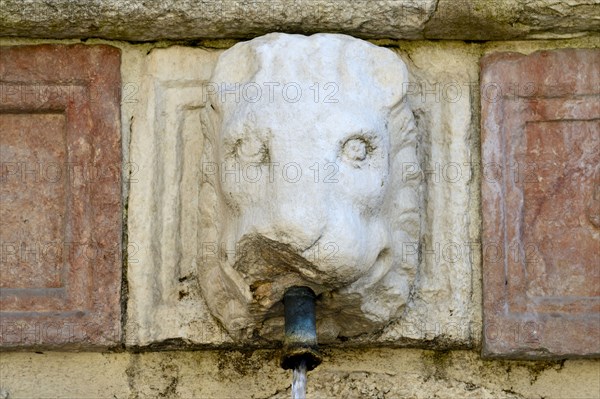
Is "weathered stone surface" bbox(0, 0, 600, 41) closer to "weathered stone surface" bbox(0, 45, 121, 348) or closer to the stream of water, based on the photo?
"weathered stone surface" bbox(0, 45, 121, 348)

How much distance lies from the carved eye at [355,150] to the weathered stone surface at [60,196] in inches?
16.6

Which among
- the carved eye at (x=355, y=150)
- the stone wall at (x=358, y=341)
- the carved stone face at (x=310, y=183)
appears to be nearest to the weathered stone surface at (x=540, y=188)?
the stone wall at (x=358, y=341)

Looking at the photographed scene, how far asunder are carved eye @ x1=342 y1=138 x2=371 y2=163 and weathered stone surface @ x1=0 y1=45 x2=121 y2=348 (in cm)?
42

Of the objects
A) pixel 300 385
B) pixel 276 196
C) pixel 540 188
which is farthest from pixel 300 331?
Answer: pixel 540 188

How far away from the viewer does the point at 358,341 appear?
229 cm

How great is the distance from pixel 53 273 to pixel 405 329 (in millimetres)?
586

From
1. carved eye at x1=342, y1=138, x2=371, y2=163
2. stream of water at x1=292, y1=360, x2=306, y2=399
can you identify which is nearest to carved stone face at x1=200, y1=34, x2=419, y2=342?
carved eye at x1=342, y1=138, x2=371, y2=163

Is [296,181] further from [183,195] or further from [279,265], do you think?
[183,195]

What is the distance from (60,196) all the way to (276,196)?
0.44 meters

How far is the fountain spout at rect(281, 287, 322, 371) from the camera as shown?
6.86 feet

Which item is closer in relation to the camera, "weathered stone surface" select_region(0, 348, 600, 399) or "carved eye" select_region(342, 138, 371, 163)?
"carved eye" select_region(342, 138, 371, 163)

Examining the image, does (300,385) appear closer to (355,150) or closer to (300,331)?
(300,331)

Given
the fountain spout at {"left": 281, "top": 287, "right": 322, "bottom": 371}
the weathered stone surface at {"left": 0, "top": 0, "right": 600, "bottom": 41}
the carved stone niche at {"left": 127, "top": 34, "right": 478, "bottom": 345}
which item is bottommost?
the fountain spout at {"left": 281, "top": 287, "right": 322, "bottom": 371}

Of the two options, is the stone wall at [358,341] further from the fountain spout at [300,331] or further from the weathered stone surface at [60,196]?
the fountain spout at [300,331]
